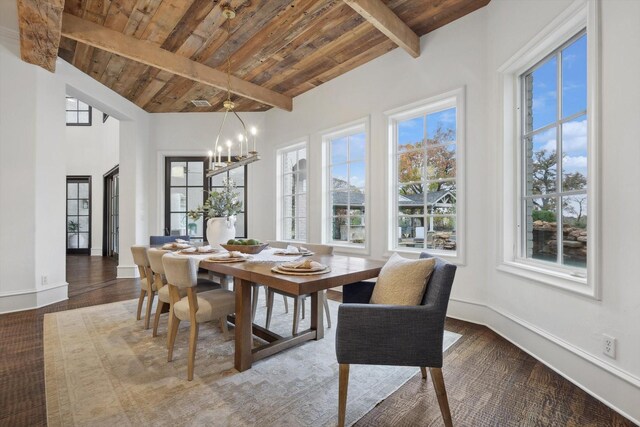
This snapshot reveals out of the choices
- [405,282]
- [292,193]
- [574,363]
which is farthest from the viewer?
[292,193]

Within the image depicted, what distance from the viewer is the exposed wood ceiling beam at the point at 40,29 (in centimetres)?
246

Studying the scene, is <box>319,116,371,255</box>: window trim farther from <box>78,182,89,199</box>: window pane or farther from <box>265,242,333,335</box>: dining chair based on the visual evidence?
<box>78,182,89,199</box>: window pane

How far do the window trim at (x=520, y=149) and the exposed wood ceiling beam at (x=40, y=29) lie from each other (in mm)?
3575

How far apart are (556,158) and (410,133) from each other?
1598mm

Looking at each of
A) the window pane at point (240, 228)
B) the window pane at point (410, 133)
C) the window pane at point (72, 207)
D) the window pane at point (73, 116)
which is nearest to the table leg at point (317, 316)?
the window pane at point (410, 133)

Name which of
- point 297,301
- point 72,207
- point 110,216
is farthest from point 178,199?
point 72,207

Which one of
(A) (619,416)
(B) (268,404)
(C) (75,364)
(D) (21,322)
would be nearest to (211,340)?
(C) (75,364)

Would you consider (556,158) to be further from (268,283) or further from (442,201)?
(268,283)

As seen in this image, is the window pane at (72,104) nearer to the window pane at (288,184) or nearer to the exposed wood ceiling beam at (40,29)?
Result: the exposed wood ceiling beam at (40,29)

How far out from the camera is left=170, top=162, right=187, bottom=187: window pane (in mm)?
5855

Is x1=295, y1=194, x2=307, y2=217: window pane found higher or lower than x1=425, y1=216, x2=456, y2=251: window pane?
higher

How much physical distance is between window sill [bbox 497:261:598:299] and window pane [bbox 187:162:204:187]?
5004 mm

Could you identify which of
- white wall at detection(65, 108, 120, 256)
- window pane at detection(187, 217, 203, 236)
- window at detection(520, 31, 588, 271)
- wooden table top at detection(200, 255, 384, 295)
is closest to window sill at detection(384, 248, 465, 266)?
window at detection(520, 31, 588, 271)

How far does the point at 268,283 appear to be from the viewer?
1762mm
